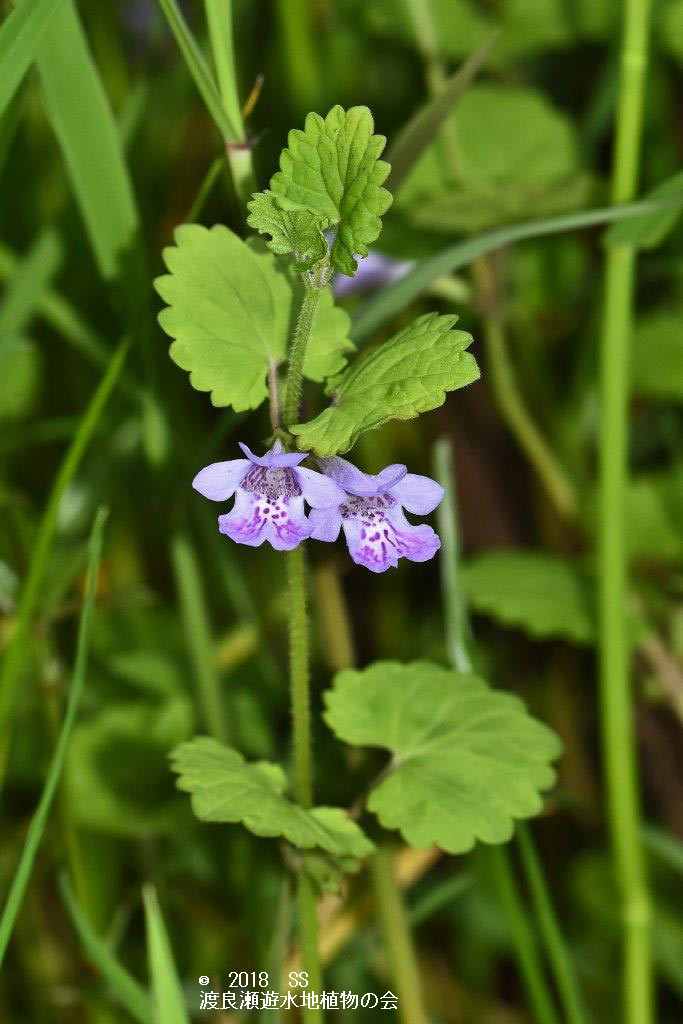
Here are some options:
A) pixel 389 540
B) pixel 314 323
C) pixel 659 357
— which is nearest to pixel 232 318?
pixel 314 323

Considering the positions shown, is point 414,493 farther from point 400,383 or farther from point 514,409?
point 514,409

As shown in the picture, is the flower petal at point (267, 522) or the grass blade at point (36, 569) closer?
the flower petal at point (267, 522)

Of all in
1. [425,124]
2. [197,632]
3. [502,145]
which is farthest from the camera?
[502,145]

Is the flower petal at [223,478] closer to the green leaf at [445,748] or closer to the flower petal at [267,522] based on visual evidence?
the flower petal at [267,522]

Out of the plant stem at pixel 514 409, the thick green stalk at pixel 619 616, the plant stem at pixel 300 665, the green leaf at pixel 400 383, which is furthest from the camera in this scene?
the plant stem at pixel 514 409

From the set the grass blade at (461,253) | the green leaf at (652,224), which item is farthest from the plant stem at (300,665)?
the green leaf at (652,224)

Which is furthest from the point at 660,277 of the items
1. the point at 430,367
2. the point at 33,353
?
the point at 430,367

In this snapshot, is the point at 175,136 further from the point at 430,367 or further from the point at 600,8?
the point at 430,367
